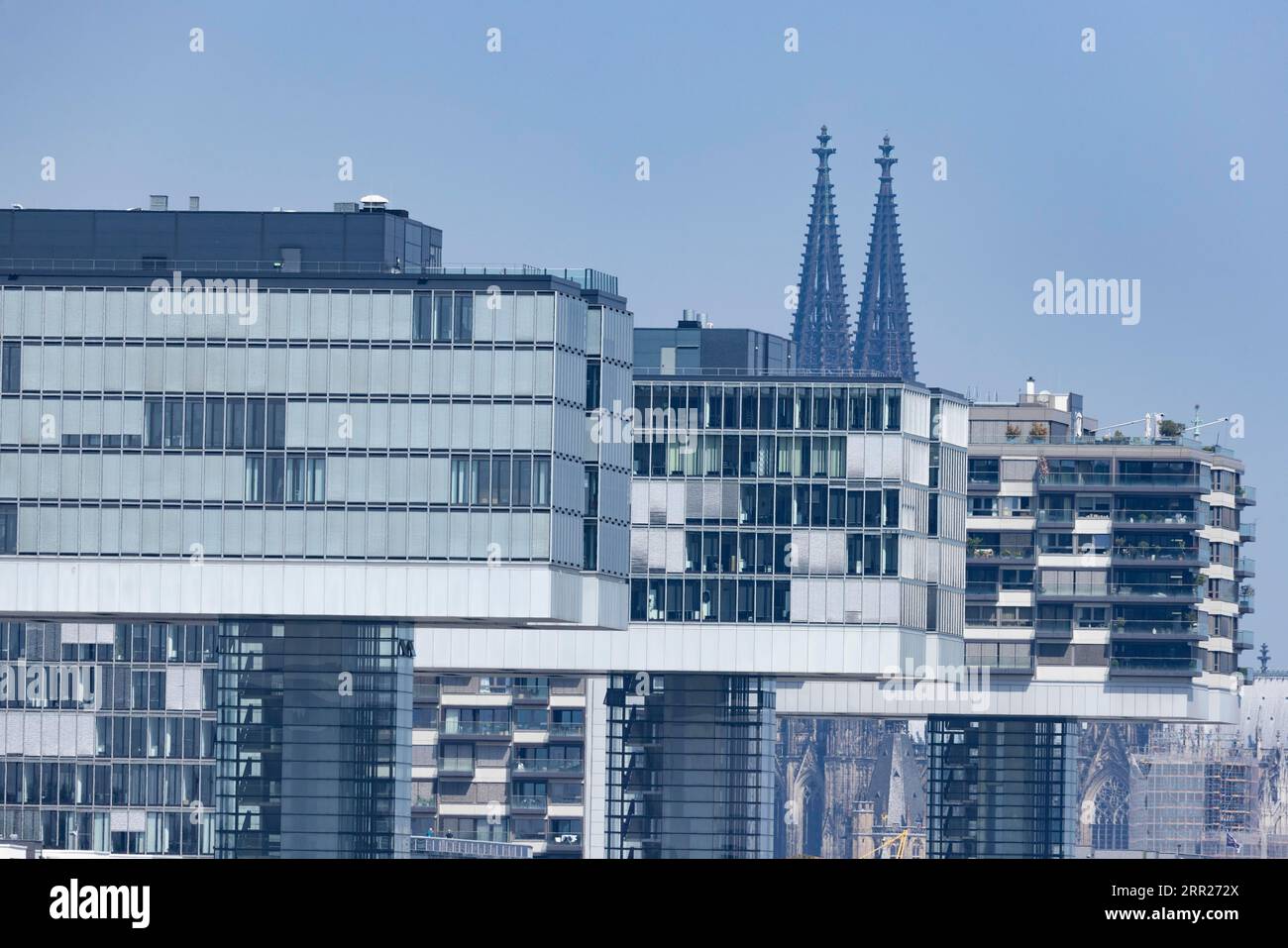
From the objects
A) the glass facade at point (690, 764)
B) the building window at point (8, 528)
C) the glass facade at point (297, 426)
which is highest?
the glass facade at point (297, 426)

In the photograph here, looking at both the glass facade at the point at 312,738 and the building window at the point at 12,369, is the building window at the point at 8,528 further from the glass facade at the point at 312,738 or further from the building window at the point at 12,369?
the glass facade at the point at 312,738

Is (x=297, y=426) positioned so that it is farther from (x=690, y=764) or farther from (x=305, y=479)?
(x=690, y=764)

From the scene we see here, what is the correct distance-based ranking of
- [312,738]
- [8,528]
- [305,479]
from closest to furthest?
[305,479] < [8,528] < [312,738]

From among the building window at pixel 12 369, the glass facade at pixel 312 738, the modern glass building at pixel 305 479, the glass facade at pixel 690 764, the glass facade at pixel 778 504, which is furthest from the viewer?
the glass facade at pixel 690 764

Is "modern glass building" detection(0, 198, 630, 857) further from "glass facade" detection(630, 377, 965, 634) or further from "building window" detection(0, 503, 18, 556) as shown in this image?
"glass facade" detection(630, 377, 965, 634)

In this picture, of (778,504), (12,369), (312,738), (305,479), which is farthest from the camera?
(778,504)

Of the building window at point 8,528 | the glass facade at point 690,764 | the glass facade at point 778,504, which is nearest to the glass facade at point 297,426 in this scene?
the building window at point 8,528

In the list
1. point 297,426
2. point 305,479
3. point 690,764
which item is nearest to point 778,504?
point 690,764

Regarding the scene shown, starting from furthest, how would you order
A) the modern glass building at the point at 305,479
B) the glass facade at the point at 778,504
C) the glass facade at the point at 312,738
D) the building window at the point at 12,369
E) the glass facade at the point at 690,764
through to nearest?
1. the glass facade at the point at 690,764
2. the glass facade at the point at 778,504
3. the building window at the point at 12,369
4. the glass facade at the point at 312,738
5. the modern glass building at the point at 305,479

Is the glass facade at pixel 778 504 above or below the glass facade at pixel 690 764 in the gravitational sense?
above
